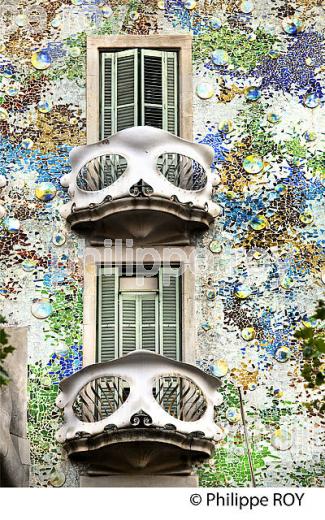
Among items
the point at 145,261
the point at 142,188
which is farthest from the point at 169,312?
the point at 142,188

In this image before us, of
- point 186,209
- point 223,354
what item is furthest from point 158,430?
point 186,209

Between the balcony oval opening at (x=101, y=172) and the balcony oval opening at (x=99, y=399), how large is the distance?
288 centimetres

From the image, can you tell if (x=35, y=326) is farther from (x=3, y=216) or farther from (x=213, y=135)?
(x=213, y=135)

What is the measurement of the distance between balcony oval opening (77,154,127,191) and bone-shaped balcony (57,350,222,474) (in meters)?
2.86

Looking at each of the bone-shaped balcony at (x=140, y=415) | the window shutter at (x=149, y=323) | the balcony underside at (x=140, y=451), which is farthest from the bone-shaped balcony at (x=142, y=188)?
the balcony underside at (x=140, y=451)

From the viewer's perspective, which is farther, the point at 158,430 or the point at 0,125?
the point at 0,125

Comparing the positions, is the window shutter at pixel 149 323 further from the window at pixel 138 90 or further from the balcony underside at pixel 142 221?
the window at pixel 138 90

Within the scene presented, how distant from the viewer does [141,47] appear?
27.0 meters

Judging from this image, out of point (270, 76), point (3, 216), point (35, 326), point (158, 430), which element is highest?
point (270, 76)

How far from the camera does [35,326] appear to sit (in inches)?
1000

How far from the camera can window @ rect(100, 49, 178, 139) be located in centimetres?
2662

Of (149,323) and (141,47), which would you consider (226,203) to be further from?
(141,47)

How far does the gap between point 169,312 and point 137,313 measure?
441mm

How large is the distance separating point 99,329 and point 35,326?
2.86 feet
